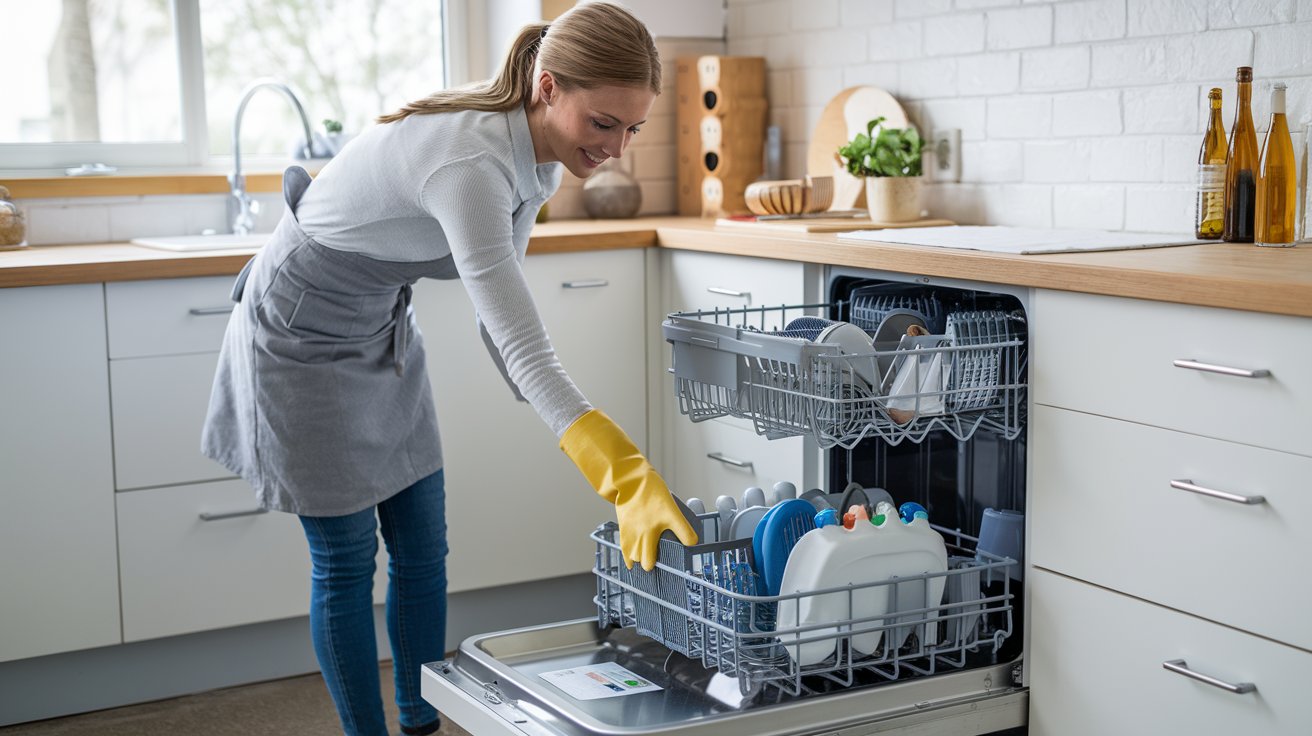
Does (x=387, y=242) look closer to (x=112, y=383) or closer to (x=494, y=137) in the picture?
(x=494, y=137)

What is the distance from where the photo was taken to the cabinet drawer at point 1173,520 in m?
1.62

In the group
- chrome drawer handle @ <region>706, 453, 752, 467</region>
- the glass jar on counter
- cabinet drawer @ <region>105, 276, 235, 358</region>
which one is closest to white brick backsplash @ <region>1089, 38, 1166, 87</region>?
chrome drawer handle @ <region>706, 453, 752, 467</region>

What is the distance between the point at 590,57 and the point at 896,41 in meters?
1.46

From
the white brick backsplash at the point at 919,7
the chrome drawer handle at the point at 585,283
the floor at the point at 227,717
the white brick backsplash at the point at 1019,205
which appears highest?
the white brick backsplash at the point at 919,7

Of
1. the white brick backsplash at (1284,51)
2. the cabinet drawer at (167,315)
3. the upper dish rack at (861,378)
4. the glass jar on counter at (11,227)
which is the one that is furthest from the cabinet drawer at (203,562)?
the white brick backsplash at (1284,51)

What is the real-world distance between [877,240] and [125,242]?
68.9 inches

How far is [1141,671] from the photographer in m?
1.83

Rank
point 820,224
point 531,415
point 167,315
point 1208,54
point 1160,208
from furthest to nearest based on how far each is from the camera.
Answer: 1. point 531,415
2. point 820,224
3. point 167,315
4. point 1160,208
5. point 1208,54

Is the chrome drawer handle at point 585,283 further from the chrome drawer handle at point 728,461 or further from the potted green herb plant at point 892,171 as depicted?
the potted green herb plant at point 892,171

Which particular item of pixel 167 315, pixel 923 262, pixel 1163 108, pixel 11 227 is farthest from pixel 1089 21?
pixel 11 227

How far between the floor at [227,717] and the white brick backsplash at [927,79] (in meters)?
1.60

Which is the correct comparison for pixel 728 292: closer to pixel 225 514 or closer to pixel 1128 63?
pixel 1128 63

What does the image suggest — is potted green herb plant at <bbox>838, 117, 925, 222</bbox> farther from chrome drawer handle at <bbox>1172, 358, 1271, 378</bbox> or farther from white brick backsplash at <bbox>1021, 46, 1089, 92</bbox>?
chrome drawer handle at <bbox>1172, 358, 1271, 378</bbox>

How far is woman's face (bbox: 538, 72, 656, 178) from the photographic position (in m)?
1.77
